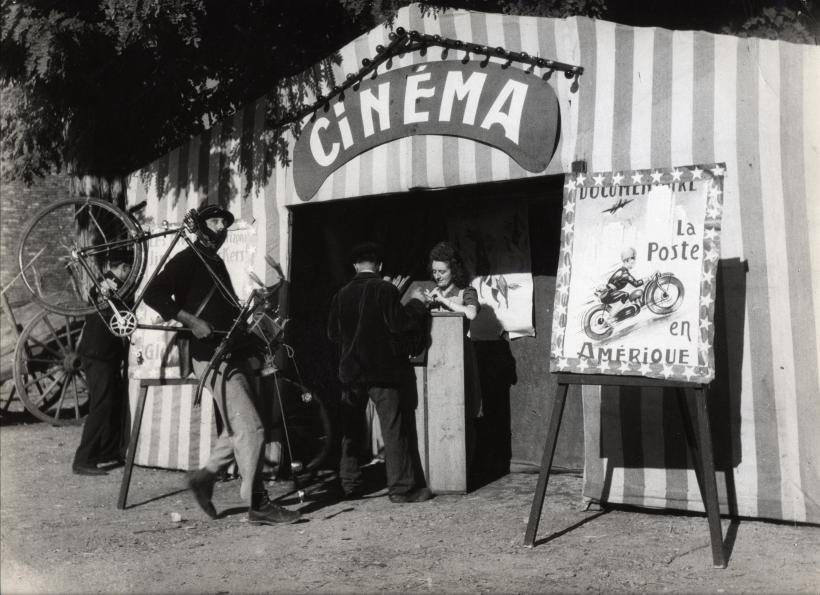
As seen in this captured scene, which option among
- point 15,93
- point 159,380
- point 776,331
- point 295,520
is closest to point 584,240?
point 776,331

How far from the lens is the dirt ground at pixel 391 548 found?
15.0 ft

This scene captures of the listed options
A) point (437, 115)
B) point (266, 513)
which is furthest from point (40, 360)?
point (437, 115)

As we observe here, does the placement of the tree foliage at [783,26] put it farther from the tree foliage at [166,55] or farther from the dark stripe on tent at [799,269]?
the dark stripe on tent at [799,269]

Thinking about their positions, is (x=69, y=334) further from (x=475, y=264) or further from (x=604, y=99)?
(x=604, y=99)

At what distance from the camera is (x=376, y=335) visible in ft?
20.6

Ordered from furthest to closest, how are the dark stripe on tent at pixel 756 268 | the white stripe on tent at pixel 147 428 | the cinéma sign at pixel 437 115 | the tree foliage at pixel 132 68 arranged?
the white stripe on tent at pixel 147 428, the tree foliage at pixel 132 68, the cinéma sign at pixel 437 115, the dark stripe on tent at pixel 756 268

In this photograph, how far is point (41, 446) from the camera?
9.38 meters

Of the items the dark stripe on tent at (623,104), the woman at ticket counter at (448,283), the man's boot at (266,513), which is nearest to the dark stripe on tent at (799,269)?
the dark stripe on tent at (623,104)

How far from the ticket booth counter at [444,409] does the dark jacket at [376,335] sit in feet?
0.88

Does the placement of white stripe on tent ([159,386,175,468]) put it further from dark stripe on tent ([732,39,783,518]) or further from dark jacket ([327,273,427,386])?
dark stripe on tent ([732,39,783,518])

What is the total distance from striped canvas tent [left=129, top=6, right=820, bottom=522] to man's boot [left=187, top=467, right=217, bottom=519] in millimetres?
2538

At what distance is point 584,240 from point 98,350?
195 inches

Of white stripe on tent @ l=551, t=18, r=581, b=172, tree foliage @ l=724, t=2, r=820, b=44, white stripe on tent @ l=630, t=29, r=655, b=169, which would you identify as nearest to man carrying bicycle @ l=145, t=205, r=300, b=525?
white stripe on tent @ l=551, t=18, r=581, b=172

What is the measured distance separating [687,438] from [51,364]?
26.8 feet
